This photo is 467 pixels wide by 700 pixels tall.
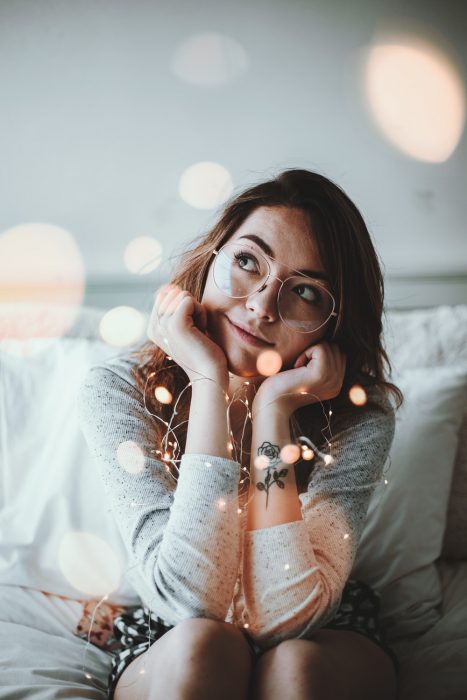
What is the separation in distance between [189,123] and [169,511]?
1237mm

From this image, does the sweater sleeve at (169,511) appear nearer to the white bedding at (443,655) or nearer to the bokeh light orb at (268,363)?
the bokeh light orb at (268,363)

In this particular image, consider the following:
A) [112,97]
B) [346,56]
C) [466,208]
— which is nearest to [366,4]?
[346,56]

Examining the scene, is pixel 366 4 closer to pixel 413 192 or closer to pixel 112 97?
pixel 413 192

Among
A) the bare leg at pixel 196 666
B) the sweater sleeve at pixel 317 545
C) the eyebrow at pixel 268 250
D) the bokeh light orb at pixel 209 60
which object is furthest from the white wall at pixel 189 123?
the bare leg at pixel 196 666

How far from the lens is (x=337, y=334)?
1137 millimetres

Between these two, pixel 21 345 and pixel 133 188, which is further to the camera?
pixel 133 188

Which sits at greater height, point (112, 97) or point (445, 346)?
point (112, 97)

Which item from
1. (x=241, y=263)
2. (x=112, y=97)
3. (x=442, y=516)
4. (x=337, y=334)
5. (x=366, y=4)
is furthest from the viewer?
(x=112, y=97)

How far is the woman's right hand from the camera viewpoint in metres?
0.99

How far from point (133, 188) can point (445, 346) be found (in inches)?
40.4

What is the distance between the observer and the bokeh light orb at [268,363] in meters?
1.04

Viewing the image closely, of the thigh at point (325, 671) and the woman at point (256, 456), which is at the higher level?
the woman at point (256, 456)

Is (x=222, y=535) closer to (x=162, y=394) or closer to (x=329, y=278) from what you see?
(x=162, y=394)

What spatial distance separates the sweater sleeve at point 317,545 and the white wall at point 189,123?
0.80m
